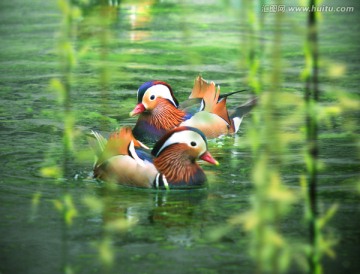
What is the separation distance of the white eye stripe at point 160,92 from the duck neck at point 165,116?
0.04 m

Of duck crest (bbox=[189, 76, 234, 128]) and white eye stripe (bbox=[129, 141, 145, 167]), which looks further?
duck crest (bbox=[189, 76, 234, 128])

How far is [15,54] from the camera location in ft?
45.5

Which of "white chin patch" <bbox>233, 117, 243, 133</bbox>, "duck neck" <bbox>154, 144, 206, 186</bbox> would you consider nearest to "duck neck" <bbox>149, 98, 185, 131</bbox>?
"white chin patch" <bbox>233, 117, 243, 133</bbox>

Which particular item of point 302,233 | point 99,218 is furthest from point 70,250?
point 302,233

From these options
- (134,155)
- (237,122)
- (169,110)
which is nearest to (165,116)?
(169,110)

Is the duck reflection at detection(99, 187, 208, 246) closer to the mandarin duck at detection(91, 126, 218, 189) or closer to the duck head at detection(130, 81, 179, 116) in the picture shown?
the mandarin duck at detection(91, 126, 218, 189)

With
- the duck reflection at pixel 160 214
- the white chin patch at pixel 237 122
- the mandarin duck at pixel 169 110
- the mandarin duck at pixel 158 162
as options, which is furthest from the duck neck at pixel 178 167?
the white chin patch at pixel 237 122

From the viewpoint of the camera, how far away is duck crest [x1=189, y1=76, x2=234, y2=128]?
989 cm

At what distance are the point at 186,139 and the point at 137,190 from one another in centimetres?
56

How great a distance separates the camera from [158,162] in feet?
25.8

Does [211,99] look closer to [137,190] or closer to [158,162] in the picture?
[158,162]

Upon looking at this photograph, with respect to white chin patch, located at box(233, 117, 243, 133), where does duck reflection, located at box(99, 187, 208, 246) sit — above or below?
below

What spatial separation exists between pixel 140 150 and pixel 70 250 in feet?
6.87

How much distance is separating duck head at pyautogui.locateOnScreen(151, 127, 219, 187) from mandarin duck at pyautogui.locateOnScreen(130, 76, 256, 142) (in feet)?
5.92
